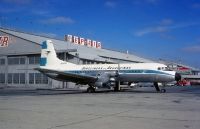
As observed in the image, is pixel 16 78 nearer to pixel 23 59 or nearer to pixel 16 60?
pixel 16 60

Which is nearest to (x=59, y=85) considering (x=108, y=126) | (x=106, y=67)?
(x=106, y=67)

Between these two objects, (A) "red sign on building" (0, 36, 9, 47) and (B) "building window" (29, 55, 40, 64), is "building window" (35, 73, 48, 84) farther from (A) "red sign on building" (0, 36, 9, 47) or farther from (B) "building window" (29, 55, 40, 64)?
(A) "red sign on building" (0, 36, 9, 47)

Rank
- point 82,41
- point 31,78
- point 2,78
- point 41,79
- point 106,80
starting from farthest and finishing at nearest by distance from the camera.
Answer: point 82,41 → point 2,78 → point 31,78 → point 41,79 → point 106,80

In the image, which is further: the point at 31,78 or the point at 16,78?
the point at 16,78

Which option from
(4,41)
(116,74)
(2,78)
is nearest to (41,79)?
(2,78)

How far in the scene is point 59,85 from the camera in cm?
6062

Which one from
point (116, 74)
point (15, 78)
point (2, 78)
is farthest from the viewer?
point (2, 78)

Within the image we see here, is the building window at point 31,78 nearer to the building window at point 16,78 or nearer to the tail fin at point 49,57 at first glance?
the building window at point 16,78

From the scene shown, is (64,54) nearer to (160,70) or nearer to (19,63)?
(19,63)

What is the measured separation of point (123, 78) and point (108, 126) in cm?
2878

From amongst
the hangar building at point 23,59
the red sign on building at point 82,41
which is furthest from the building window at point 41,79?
the red sign on building at point 82,41

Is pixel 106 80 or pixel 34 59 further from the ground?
pixel 34 59

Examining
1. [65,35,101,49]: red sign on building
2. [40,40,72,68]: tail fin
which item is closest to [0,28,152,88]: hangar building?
[65,35,101,49]: red sign on building

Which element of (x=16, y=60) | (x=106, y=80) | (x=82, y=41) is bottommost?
(x=106, y=80)
